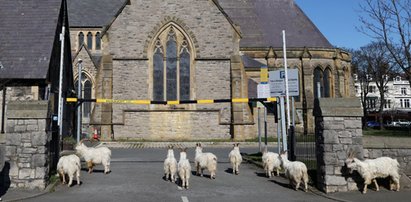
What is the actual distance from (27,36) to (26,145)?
10811 mm

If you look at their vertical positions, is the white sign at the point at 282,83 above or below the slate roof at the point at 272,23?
below

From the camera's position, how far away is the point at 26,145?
9.11 m

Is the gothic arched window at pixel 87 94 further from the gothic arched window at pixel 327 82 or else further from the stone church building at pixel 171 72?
the gothic arched window at pixel 327 82

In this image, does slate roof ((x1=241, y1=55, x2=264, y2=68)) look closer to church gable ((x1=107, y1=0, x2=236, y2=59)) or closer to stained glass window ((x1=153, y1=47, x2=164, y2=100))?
church gable ((x1=107, y1=0, x2=236, y2=59))

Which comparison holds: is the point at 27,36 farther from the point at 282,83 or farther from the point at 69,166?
the point at 282,83

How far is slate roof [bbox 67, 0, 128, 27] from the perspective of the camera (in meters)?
39.9

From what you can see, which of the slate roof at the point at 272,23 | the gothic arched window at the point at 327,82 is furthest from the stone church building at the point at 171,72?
the gothic arched window at the point at 327,82

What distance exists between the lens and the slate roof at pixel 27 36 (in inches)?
657

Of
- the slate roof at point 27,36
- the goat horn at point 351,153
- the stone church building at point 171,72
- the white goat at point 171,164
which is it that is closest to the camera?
the goat horn at point 351,153

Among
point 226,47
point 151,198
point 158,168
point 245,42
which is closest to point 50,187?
point 151,198

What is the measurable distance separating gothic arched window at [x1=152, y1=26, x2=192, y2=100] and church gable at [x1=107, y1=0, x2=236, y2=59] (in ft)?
1.99

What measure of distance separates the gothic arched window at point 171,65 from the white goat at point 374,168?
687 inches

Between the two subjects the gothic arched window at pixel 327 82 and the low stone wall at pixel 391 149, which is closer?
the low stone wall at pixel 391 149

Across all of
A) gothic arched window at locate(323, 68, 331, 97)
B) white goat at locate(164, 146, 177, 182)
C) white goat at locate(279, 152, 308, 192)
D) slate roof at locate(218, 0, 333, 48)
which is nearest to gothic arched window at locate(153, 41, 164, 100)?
slate roof at locate(218, 0, 333, 48)
